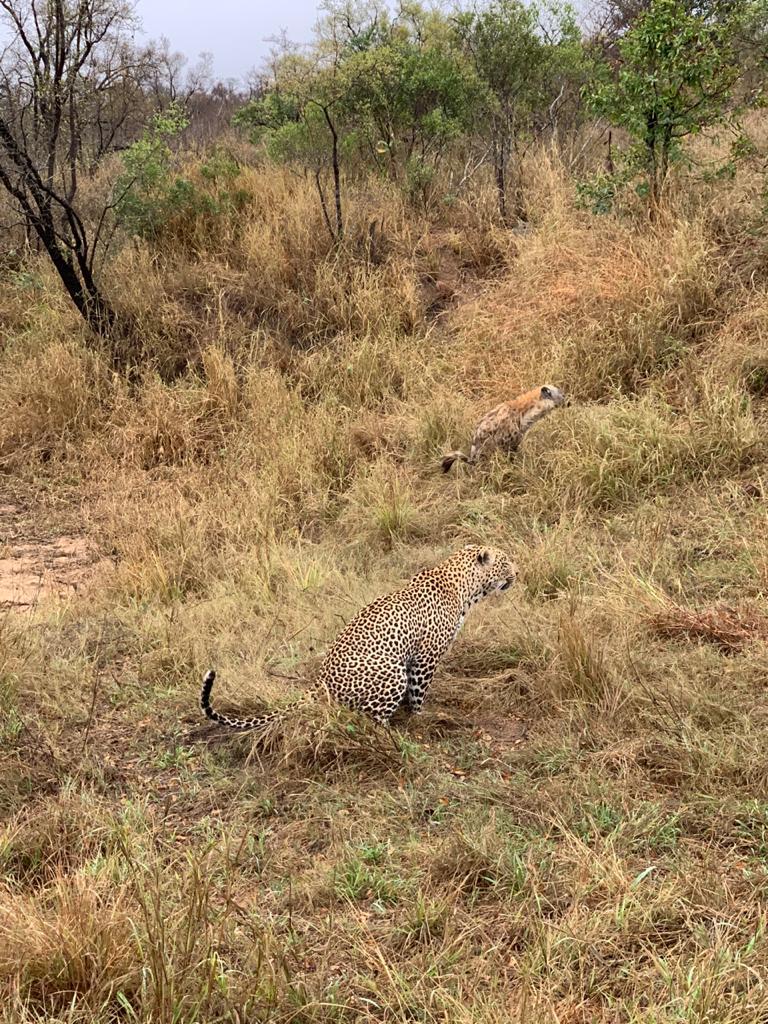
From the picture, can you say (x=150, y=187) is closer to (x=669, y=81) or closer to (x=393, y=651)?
(x=669, y=81)

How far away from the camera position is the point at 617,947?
A: 99.7 inches

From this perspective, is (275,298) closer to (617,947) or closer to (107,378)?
(107,378)

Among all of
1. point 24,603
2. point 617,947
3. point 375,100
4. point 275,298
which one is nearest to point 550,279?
point 275,298

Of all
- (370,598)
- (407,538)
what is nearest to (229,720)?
(370,598)

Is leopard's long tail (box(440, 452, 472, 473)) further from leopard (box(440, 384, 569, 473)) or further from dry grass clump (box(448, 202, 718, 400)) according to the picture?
dry grass clump (box(448, 202, 718, 400))

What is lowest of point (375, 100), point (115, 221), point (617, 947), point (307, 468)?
point (617, 947)

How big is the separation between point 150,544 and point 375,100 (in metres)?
7.13

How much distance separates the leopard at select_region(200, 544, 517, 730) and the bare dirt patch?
8.94ft

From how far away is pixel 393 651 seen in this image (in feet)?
13.2

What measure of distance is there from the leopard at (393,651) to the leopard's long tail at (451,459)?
97.7 inches

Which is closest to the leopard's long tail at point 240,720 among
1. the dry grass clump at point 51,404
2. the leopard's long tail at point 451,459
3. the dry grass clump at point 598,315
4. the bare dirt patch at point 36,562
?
the bare dirt patch at point 36,562

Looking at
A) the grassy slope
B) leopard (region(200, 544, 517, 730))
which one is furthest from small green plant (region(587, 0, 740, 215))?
leopard (region(200, 544, 517, 730))

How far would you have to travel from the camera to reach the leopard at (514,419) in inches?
273

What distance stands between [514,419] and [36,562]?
13.5 ft
